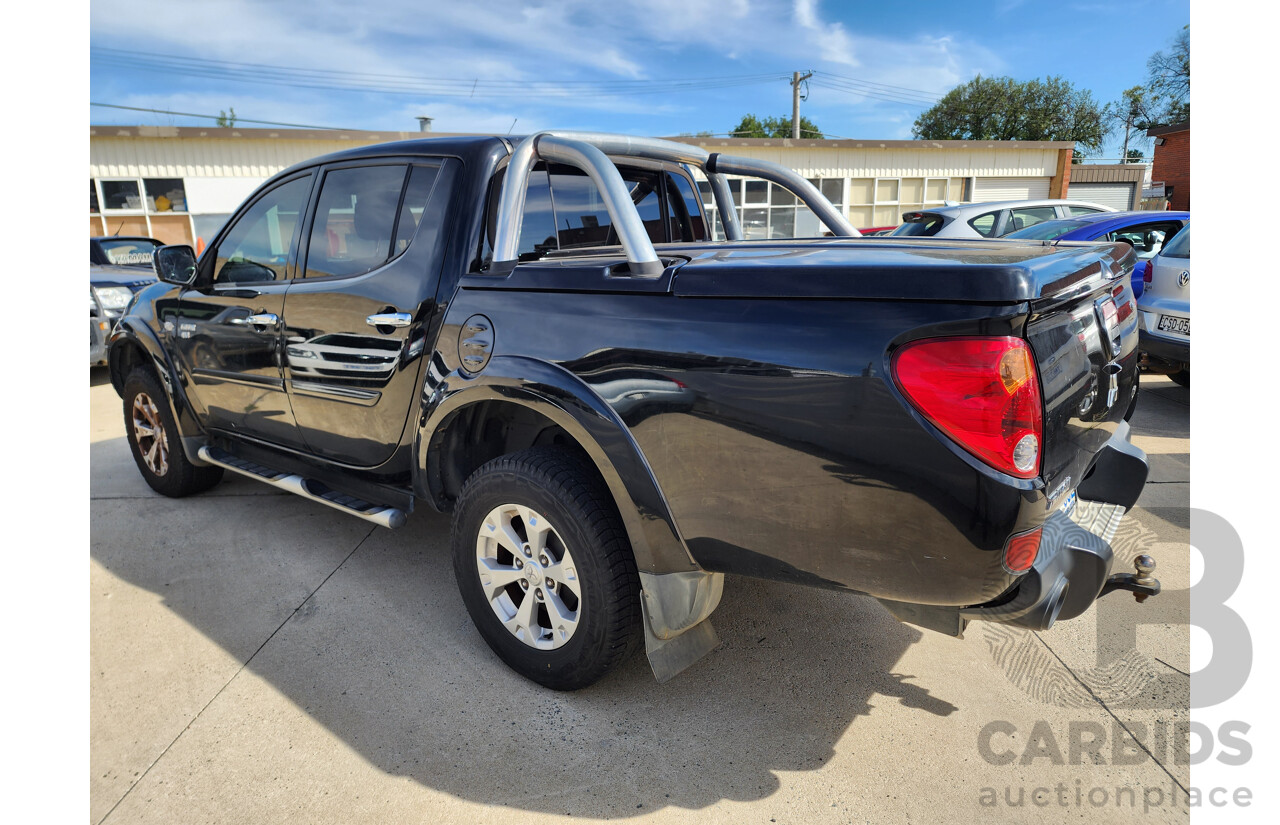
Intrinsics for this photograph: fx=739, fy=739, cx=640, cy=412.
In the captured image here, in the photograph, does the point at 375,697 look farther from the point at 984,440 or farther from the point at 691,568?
the point at 984,440

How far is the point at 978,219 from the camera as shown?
9531 mm

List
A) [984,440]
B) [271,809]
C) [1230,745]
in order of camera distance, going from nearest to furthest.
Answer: [984,440] < [271,809] < [1230,745]

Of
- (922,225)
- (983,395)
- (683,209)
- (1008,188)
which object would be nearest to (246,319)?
(683,209)

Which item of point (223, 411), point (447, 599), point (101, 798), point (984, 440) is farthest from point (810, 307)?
point (223, 411)

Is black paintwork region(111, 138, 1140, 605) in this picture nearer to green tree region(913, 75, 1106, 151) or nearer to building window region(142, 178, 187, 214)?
building window region(142, 178, 187, 214)

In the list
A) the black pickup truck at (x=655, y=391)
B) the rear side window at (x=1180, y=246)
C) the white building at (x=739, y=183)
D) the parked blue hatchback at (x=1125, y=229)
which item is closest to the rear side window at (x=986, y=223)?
the parked blue hatchback at (x=1125, y=229)

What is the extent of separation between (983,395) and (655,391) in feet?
2.73

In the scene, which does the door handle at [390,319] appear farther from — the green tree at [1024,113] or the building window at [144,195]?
the green tree at [1024,113]

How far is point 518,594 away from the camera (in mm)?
2664

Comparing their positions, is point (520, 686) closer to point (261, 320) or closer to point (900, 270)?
point (900, 270)

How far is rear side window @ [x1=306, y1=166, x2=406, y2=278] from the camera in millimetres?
3004

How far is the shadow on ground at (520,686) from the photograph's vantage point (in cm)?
222

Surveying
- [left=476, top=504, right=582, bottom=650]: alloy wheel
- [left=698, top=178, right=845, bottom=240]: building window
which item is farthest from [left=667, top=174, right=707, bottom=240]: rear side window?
[left=698, top=178, right=845, bottom=240]: building window

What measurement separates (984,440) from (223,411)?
11.9ft
